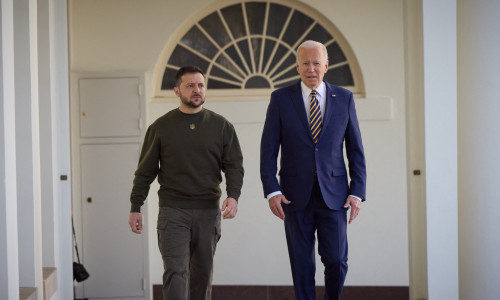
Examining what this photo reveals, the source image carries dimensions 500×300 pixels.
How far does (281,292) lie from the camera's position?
6.58 meters

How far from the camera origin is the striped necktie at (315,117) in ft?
12.3

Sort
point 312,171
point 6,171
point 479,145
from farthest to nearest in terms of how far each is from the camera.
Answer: point 479,145 < point 312,171 < point 6,171

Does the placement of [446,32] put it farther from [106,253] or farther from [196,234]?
[106,253]

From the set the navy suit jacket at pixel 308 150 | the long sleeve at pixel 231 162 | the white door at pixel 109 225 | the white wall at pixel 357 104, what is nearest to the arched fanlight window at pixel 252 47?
the white wall at pixel 357 104

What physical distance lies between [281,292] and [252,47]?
2.47 metres

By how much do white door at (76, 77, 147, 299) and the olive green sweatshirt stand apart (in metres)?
2.47

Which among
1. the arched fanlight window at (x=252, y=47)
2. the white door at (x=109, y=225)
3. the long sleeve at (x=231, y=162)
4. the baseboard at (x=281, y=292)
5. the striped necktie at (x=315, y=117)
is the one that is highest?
the arched fanlight window at (x=252, y=47)

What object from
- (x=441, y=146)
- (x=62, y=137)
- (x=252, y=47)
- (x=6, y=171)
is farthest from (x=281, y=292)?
(x=6, y=171)

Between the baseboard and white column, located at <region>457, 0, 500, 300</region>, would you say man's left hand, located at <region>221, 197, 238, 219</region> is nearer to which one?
white column, located at <region>457, 0, 500, 300</region>

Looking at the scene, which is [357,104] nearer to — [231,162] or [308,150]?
[231,162]

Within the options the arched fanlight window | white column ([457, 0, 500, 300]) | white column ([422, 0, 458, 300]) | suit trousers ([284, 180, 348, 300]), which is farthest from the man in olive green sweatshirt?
the arched fanlight window

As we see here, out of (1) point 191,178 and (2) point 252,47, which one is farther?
(2) point 252,47

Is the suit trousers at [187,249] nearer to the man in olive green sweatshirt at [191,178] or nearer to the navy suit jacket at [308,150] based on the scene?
the man in olive green sweatshirt at [191,178]

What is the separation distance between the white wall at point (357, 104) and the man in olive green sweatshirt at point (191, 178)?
2.46m
